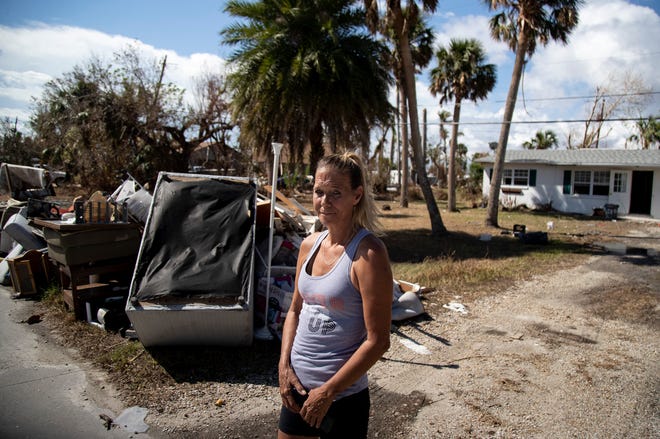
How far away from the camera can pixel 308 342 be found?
6.31 ft

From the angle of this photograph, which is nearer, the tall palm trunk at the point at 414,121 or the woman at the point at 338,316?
the woman at the point at 338,316

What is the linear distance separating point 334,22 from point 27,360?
34.9 feet

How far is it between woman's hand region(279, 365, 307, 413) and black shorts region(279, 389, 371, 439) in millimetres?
19

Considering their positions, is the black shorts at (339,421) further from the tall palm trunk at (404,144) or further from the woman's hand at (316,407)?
the tall palm trunk at (404,144)

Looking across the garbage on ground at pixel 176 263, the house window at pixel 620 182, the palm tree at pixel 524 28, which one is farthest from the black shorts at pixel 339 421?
the house window at pixel 620 182

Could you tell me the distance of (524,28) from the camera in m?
14.9

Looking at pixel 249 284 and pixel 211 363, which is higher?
pixel 249 284

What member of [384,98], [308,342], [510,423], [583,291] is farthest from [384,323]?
[384,98]

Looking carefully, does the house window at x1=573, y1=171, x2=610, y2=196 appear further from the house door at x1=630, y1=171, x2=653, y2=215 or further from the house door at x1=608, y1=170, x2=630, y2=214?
the house door at x1=630, y1=171, x2=653, y2=215

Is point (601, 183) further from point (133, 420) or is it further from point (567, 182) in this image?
point (133, 420)

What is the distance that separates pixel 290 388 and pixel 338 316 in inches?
16.5

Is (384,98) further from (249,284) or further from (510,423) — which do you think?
(510,423)

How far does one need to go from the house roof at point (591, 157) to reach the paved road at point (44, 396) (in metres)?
23.9

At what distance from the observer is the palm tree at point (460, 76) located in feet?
74.5
